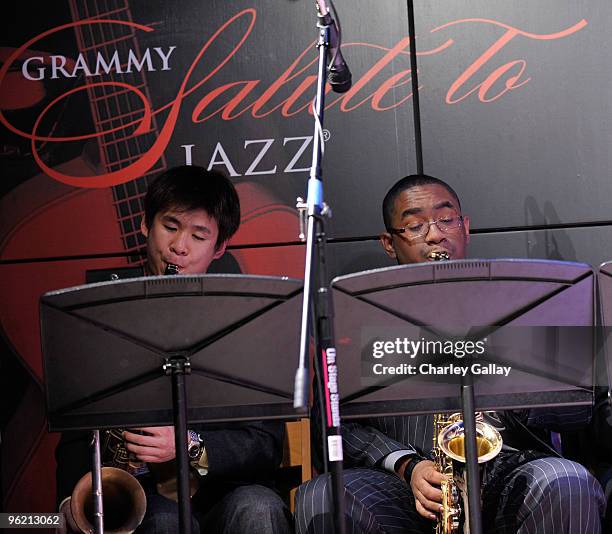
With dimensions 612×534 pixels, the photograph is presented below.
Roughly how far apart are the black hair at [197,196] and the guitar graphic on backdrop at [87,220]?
36 cm

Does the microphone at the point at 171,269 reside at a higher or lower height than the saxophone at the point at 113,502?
higher

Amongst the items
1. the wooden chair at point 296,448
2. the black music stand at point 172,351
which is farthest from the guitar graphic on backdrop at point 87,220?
the black music stand at point 172,351

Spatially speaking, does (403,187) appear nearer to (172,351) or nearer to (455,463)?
(455,463)

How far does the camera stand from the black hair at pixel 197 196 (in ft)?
11.8

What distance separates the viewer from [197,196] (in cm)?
361

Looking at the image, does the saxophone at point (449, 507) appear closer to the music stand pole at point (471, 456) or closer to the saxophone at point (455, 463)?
the saxophone at point (455, 463)

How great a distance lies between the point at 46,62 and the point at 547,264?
2.63 m

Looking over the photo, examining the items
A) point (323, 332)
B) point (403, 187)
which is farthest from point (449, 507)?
point (403, 187)

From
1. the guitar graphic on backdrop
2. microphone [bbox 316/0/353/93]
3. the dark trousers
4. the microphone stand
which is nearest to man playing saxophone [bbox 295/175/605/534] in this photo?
the dark trousers

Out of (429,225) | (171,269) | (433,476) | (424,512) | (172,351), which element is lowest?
(424,512)

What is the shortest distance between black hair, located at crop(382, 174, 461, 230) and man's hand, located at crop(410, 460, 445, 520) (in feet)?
3.67

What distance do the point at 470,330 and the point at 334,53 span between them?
32.3 inches

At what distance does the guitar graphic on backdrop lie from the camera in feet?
13.3

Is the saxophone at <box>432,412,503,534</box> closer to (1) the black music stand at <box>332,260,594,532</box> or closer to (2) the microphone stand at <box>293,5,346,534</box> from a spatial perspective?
(1) the black music stand at <box>332,260,594,532</box>
